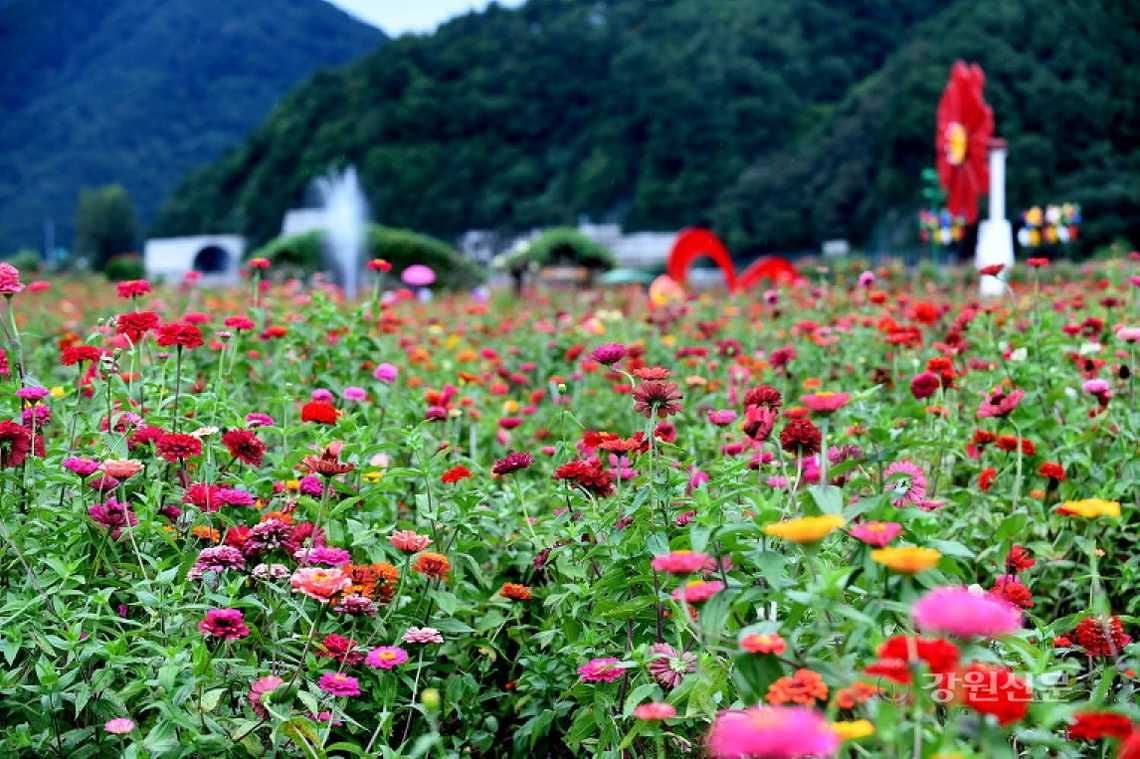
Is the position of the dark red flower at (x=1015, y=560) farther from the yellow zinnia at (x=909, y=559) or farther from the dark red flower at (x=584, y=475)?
the yellow zinnia at (x=909, y=559)

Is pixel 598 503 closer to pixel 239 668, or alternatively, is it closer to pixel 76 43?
pixel 239 668

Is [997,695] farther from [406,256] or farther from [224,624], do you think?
[406,256]

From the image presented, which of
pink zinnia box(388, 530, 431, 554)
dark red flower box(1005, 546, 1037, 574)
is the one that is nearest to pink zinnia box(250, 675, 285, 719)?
pink zinnia box(388, 530, 431, 554)

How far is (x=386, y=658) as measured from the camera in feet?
5.51

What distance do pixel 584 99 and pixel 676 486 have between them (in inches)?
2157

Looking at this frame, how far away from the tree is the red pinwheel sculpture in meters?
47.9

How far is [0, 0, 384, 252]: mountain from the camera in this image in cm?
7362

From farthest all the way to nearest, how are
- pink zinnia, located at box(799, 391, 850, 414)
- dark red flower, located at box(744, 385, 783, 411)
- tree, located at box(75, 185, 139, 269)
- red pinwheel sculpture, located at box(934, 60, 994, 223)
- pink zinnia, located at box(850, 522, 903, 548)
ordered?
tree, located at box(75, 185, 139, 269) → red pinwheel sculpture, located at box(934, 60, 994, 223) → dark red flower, located at box(744, 385, 783, 411) → pink zinnia, located at box(799, 391, 850, 414) → pink zinnia, located at box(850, 522, 903, 548)

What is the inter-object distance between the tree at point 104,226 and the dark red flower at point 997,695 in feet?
190

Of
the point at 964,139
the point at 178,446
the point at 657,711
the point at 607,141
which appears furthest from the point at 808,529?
the point at 607,141

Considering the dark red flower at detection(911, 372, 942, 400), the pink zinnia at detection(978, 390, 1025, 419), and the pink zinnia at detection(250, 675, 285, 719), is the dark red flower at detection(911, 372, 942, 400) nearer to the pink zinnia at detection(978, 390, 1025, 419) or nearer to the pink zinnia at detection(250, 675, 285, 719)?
the pink zinnia at detection(978, 390, 1025, 419)

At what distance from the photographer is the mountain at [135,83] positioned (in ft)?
242

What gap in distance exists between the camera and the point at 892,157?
33594 millimetres

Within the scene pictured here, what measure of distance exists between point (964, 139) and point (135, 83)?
7656 centimetres
